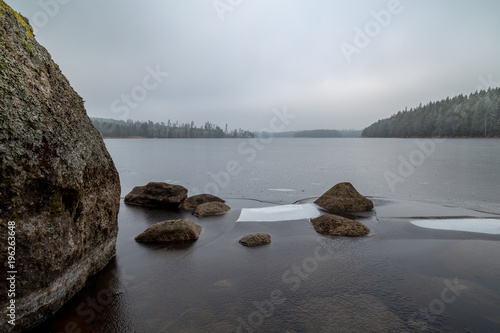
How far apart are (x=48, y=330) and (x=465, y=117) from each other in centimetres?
14327

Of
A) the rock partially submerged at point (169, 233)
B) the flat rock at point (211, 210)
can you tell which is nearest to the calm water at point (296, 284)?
the rock partially submerged at point (169, 233)

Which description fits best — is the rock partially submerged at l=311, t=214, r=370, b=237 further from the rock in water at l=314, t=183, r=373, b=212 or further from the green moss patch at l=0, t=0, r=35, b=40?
the green moss patch at l=0, t=0, r=35, b=40

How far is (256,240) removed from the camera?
34.6 feet

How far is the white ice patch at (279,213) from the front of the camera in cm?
1413

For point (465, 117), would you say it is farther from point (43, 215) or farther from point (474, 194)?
point (43, 215)

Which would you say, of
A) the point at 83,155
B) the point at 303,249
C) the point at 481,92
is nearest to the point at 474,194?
the point at 303,249

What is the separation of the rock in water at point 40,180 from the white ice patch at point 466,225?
1334 cm

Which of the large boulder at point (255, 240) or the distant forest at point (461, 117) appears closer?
the large boulder at point (255, 240)

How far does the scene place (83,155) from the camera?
24.0 ft

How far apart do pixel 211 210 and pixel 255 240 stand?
17.3 feet

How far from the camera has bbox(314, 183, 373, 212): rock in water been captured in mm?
15672

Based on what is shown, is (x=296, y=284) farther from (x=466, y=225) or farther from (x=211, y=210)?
(x=466, y=225)

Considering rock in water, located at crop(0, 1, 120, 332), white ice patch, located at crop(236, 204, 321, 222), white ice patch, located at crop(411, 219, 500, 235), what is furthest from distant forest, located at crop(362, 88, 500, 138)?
rock in water, located at crop(0, 1, 120, 332)

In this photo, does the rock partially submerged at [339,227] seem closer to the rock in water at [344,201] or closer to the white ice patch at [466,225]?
the white ice patch at [466,225]
